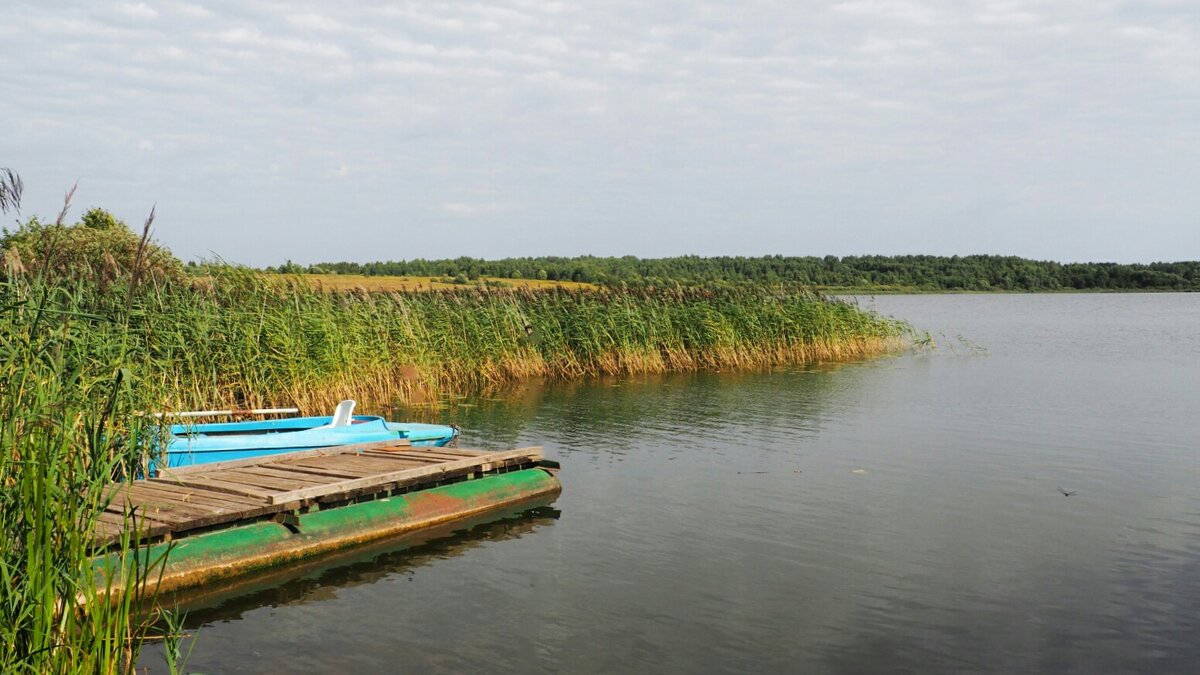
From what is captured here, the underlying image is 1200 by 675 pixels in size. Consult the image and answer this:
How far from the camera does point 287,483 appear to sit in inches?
423

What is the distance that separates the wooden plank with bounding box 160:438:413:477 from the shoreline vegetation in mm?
719

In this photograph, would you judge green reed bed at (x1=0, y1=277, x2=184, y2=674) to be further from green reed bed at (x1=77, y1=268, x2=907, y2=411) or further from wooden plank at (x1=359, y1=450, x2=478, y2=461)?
wooden plank at (x1=359, y1=450, x2=478, y2=461)

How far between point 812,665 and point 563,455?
9084 millimetres

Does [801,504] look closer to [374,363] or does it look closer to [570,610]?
[570,610]

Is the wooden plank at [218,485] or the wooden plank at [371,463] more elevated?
the wooden plank at [218,485]

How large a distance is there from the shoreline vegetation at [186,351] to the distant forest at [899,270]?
3220 cm

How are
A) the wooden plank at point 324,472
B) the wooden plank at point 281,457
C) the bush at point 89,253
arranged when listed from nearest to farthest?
the bush at point 89,253 < the wooden plank at point 281,457 < the wooden plank at point 324,472

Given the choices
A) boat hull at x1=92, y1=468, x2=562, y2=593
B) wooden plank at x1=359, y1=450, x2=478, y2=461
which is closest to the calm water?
boat hull at x1=92, y1=468, x2=562, y2=593

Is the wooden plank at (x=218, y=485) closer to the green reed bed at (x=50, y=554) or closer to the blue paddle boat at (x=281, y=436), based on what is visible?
the blue paddle boat at (x=281, y=436)

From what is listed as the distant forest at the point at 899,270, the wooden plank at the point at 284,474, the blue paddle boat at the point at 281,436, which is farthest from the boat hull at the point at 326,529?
the distant forest at the point at 899,270

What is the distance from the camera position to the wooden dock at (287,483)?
30.2ft

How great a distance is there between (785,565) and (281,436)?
684 cm

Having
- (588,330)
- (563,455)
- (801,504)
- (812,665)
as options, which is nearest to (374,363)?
(563,455)

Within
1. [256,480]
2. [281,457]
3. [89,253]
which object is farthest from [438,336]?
[256,480]
